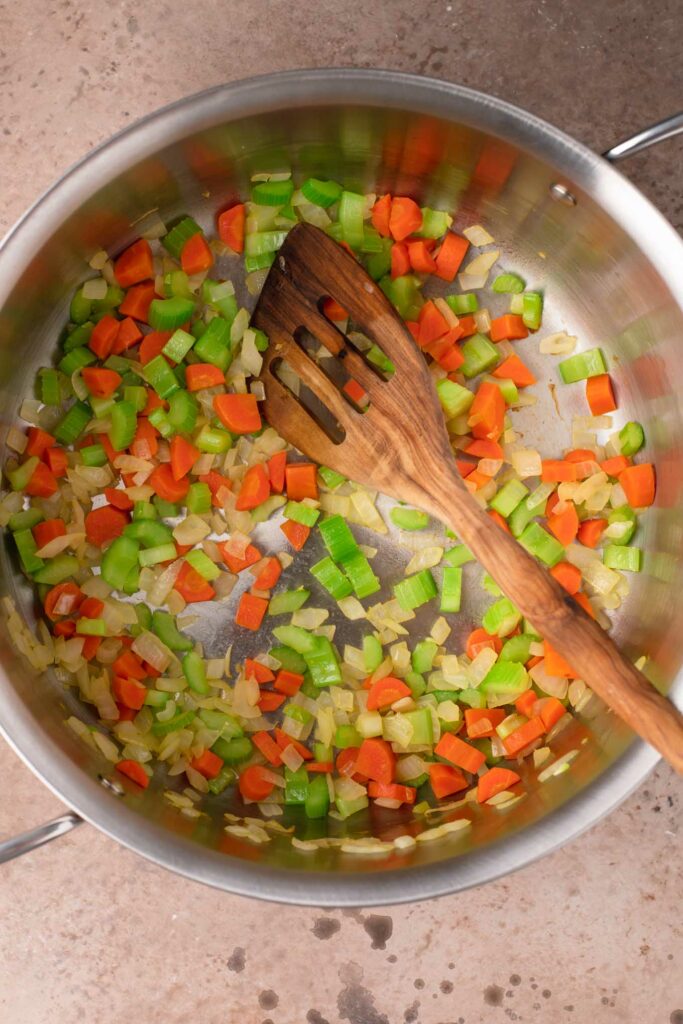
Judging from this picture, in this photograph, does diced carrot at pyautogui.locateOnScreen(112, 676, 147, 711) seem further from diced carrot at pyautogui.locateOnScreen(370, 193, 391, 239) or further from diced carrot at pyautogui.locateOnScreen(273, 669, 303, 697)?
diced carrot at pyautogui.locateOnScreen(370, 193, 391, 239)

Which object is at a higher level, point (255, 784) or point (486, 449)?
point (486, 449)

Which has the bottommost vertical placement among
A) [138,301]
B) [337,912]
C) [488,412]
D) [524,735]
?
[337,912]

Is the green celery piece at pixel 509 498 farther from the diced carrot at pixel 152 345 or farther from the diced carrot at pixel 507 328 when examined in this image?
the diced carrot at pixel 152 345

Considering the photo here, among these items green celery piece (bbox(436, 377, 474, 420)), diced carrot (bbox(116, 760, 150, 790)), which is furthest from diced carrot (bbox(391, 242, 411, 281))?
diced carrot (bbox(116, 760, 150, 790))

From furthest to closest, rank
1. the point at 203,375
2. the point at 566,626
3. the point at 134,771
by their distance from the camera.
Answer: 1. the point at 203,375
2. the point at 134,771
3. the point at 566,626

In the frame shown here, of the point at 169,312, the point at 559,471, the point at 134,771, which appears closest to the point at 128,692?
the point at 134,771

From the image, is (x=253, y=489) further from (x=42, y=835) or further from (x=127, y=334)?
(x=42, y=835)

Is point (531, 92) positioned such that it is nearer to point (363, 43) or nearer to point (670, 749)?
point (363, 43)
